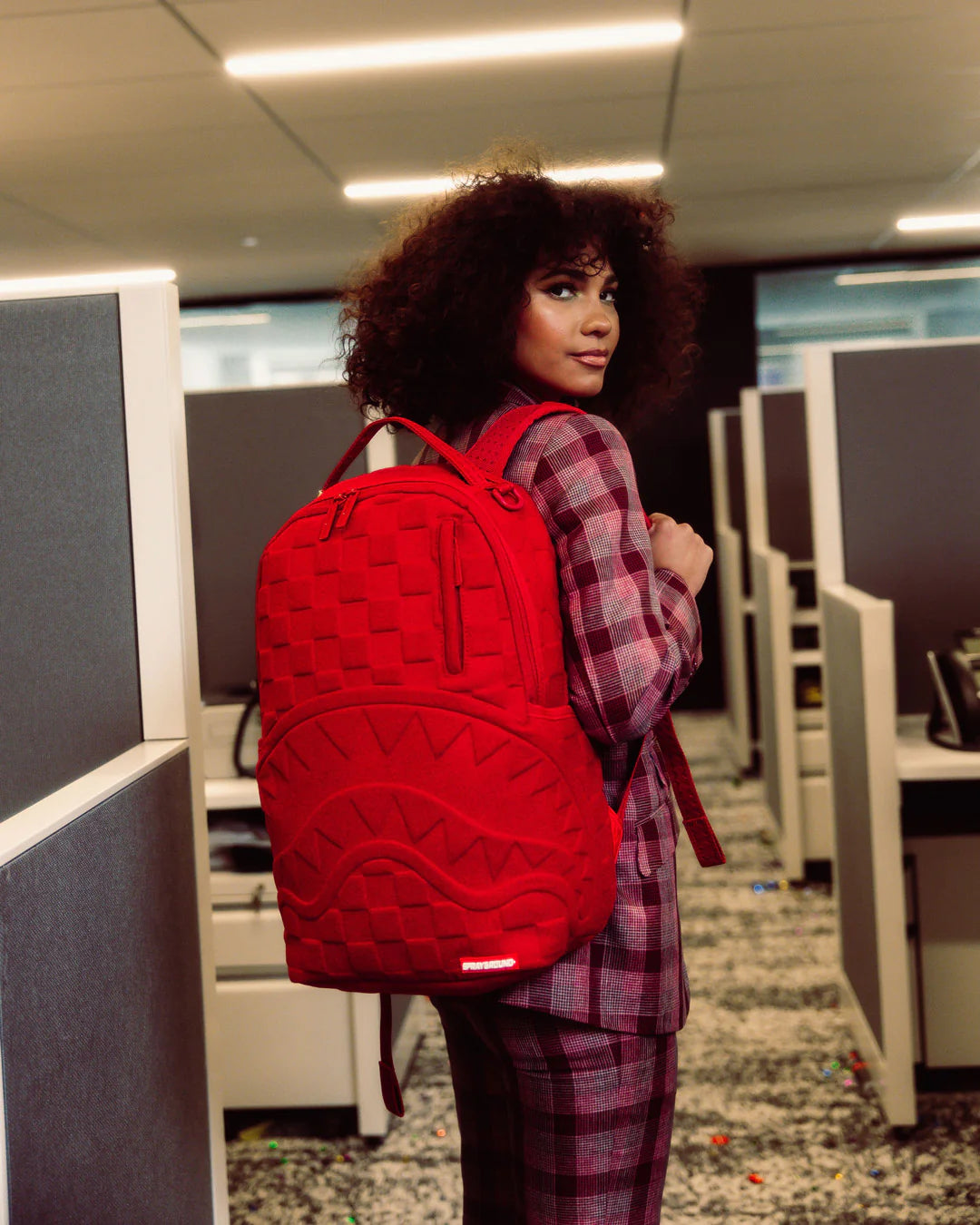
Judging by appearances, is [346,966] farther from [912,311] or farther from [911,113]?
[912,311]

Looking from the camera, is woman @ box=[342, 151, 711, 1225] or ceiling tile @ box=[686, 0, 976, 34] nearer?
woman @ box=[342, 151, 711, 1225]

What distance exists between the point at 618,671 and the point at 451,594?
136 millimetres

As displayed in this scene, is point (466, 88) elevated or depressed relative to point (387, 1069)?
elevated

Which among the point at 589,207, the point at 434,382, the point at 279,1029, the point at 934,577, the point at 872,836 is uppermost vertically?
the point at 589,207

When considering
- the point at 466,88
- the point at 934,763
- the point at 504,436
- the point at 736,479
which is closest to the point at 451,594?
the point at 504,436

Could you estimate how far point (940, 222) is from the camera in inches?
244

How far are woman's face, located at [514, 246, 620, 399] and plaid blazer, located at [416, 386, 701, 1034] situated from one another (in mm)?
57

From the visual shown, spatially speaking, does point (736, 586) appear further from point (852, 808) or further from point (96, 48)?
point (96, 48)

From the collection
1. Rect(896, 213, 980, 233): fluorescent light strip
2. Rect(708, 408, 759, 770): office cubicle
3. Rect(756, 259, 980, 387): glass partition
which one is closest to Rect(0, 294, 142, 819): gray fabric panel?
Rect(708, 408, 759, 770): office cubicle

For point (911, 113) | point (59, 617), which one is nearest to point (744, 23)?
point (911, 113)

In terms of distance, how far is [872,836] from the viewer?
196 centimetres

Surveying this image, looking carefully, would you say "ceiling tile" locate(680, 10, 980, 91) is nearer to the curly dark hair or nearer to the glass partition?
the curly dark hair

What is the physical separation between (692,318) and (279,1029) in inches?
56.5

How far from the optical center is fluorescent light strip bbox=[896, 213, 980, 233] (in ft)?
19.9
